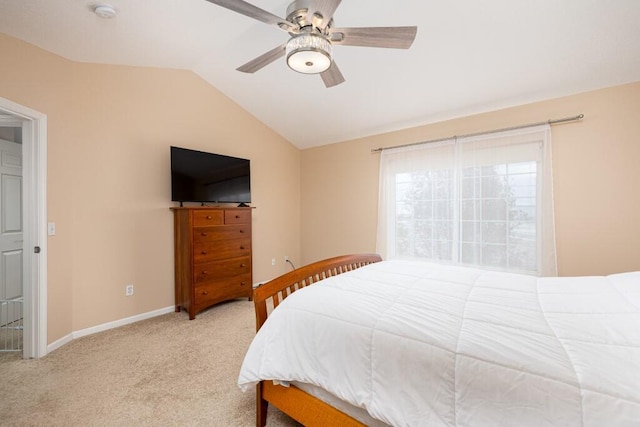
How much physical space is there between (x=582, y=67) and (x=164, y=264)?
184 inches

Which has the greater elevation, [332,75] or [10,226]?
[332,75]

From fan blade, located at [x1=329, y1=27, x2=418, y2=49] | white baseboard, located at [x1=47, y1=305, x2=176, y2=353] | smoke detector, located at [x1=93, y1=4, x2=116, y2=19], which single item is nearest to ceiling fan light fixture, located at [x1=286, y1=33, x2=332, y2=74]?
fan blade, located at [x1=329, y1=27, x2=418, y2=49]

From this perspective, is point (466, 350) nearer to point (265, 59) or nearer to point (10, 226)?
point (265, 59)

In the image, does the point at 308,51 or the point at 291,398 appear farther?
the point at 308,51

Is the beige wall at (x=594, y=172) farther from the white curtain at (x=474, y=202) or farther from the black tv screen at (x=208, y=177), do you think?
the black tv screen at (x=208, y=177)

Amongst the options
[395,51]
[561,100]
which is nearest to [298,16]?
[395,51]

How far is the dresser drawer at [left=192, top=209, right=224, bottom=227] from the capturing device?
3.13 meters

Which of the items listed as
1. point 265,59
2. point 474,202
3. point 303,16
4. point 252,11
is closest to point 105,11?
point 265,59

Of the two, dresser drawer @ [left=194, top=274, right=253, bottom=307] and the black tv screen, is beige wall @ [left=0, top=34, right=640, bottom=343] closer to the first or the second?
the black tv screen

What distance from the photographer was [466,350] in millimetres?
992

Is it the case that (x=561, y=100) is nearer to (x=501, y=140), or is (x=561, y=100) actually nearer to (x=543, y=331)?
(x=501, y=140)

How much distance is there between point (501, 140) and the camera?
3047 millimetres

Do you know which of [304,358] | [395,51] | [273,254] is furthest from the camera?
[273,254]

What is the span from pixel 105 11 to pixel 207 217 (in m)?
1.97
